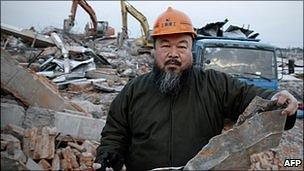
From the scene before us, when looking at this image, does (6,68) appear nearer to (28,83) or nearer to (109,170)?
(28,83)

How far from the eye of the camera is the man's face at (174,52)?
8.71ft

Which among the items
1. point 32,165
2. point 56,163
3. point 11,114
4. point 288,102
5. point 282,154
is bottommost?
point 282,154

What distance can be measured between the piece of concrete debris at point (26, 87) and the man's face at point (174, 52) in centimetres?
382

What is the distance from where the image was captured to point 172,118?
8.38 feet

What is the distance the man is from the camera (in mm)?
2533

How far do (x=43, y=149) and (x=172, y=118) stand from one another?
320cm

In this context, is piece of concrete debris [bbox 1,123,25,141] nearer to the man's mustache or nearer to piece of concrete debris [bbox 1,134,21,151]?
piece of concrete debris [bbox 1,134,21,151]

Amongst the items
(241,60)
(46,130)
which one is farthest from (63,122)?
(241,60)

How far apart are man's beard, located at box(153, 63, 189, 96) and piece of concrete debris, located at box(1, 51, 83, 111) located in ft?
12.5

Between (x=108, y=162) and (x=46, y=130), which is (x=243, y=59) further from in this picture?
(x=108, y=162)

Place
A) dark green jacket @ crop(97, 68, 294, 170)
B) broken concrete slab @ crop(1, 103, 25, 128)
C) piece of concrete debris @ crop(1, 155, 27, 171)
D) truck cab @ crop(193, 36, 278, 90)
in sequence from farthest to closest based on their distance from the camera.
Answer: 1. truck cab @ crop(193, 36, 278, 90)
2. broken concrete slab @ crop(1, 103, 25, 128)
3. piece of concrete debris @ crop(1, 155, 27, 171)
4. dark green jacket @ crop(97, 68, 294, 170)

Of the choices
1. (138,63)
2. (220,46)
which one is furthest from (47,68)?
(220,46)

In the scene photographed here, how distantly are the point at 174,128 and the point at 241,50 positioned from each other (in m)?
5.84

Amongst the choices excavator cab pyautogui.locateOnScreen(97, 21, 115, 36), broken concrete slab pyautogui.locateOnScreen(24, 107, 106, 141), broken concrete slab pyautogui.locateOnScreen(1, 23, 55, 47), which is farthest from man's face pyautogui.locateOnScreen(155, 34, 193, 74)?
excavator cab pyautogui.locateOnScreen(97, 21, 115, 36)
